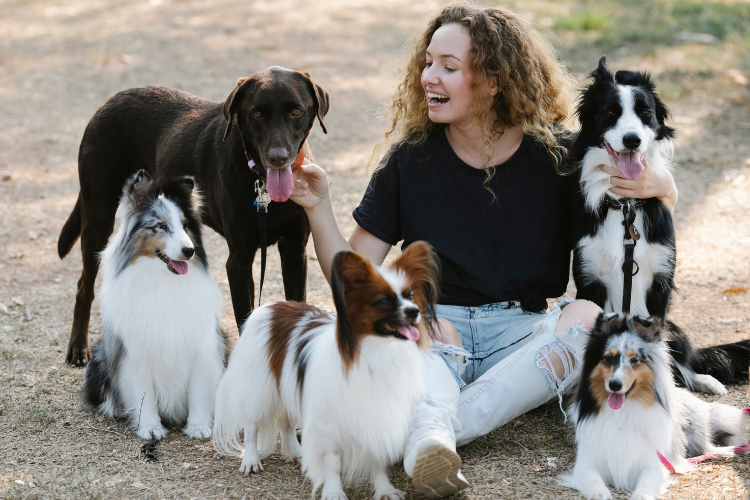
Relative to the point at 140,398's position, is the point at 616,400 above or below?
above

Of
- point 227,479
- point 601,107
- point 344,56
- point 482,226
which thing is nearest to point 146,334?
point 227,479

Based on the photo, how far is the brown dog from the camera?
3.52 meters

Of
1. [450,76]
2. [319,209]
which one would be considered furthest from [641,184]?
[319,209]

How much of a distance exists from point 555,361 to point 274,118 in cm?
172

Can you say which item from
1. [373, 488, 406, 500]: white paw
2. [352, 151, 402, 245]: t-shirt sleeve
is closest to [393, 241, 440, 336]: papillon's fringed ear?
[373, 488, 406, 500]: white paw

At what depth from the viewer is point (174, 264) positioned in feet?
10.7

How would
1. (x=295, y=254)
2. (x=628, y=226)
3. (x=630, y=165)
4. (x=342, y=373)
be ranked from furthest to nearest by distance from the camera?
(x=295, y=254) → (x=628, y=226) → (x=630, y=165) → (x=342, y=373)

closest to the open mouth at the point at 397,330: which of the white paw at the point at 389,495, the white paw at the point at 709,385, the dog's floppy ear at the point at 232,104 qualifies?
the white paw at the point at 389,495

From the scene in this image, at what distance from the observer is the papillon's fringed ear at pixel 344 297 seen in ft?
7.54

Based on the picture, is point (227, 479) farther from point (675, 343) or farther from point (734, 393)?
point (734, 393)

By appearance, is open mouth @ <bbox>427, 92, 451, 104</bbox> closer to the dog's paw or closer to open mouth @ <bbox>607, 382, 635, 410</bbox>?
open mouth @ <bbox>607, 382, 635, 410</bbox>

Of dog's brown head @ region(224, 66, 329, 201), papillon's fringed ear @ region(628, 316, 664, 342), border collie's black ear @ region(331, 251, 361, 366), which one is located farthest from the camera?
dog's brown head @ region(224, 66, 329, 201)

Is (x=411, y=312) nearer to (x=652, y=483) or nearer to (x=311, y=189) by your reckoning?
(x=652, y=483)

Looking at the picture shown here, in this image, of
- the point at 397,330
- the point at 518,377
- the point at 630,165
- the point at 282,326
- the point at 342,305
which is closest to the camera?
the point at 342,305
